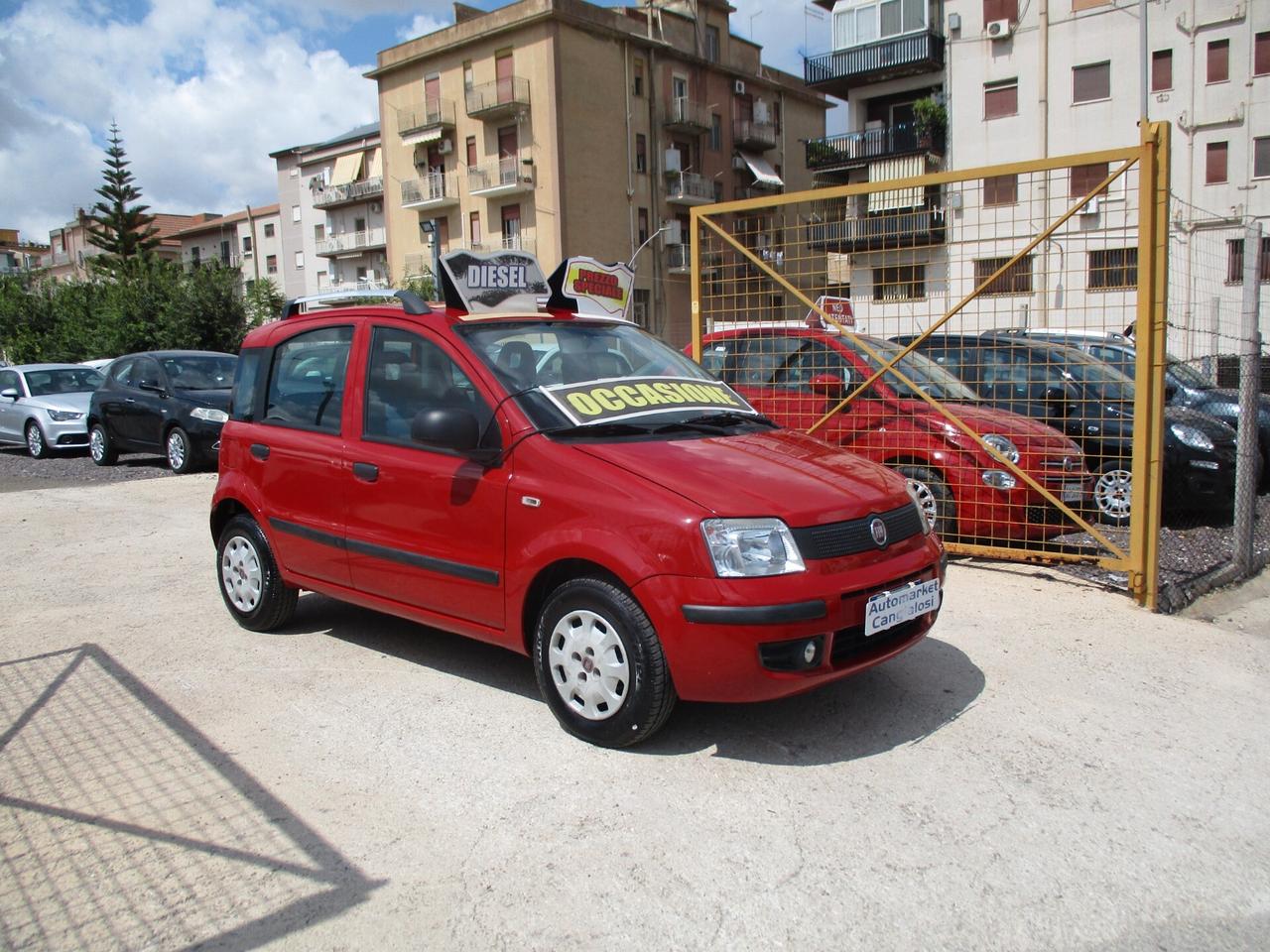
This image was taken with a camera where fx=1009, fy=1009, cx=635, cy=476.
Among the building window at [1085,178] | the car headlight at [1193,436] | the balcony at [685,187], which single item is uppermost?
the balcony at [685,187]

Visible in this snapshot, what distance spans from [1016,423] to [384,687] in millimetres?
4770

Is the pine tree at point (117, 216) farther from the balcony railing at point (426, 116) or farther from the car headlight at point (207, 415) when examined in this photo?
the car headlight at point (207, 415)

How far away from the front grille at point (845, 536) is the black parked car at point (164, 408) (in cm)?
1073

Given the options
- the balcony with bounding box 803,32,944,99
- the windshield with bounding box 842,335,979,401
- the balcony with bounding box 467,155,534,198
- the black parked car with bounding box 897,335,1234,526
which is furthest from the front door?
the balcony with bounding box 467,155,534,198

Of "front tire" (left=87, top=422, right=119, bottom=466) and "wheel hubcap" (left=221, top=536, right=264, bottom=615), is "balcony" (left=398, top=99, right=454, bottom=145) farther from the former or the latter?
"wheel hubcap" (left=221, top=536, right=264, bottom=615)

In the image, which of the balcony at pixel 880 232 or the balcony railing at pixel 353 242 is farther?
the balcony railing at pixel 353 242

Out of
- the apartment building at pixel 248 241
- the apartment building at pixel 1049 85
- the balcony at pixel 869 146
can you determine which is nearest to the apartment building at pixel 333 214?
the apartment building at pixel 248 241

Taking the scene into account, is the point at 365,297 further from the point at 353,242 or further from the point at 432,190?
the point at 353,242

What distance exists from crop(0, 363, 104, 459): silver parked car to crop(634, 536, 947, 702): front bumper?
14999mm

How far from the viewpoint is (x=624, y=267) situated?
6.87 meters

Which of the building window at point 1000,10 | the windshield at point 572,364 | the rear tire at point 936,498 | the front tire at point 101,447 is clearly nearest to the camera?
the windshield at point 572,364

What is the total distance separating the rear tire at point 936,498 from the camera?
23.6 feet

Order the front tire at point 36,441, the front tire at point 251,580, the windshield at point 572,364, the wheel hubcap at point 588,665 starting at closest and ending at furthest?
the wheel hubcap at point 588,665 → the windshield at point 572,364 → the front tire at point 251,580 → the front tire at point 36,441

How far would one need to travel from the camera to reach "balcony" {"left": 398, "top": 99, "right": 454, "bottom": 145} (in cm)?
4466
